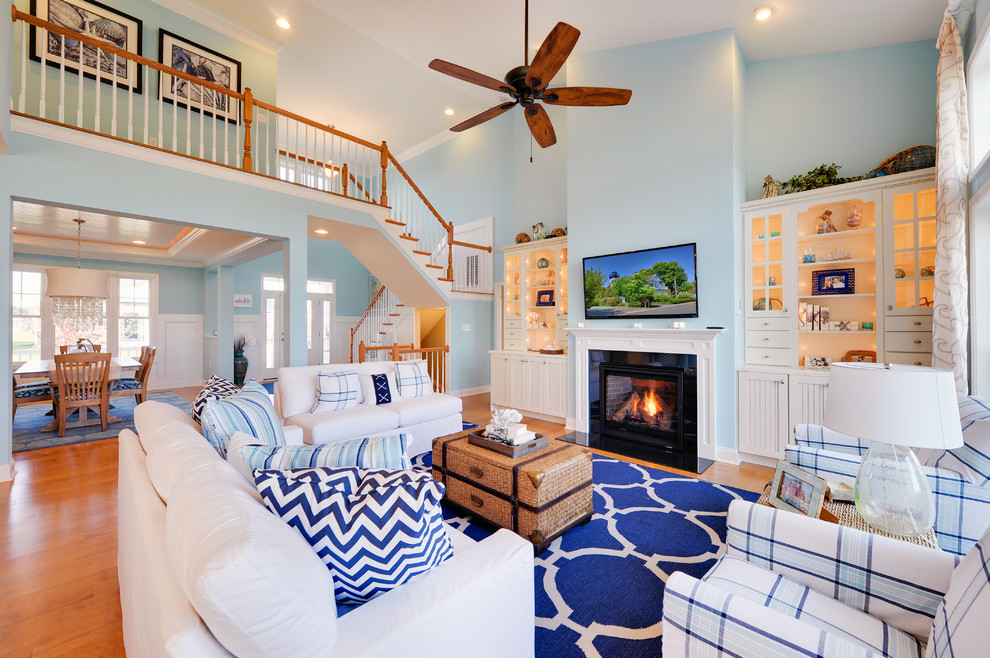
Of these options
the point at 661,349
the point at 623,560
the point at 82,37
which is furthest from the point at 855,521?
the point at 82,37

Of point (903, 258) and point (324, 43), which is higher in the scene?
point (324, 43)

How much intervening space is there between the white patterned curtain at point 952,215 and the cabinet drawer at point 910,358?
0.62m

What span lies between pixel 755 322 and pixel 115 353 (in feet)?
32.6

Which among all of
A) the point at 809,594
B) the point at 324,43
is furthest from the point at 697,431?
the point at 324,43

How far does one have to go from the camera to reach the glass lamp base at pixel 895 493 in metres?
1.33

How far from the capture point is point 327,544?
995 millimetres

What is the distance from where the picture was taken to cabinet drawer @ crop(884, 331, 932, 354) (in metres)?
3.19

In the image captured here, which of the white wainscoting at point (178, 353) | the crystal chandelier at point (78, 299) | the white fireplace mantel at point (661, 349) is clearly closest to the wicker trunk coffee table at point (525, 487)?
the white fireplace mantel at point (661, 349)

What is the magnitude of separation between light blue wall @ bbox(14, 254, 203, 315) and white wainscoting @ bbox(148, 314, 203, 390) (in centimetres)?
18

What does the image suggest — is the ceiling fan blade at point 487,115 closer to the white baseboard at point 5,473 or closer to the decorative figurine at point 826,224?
the decorative figurine at point 826,224

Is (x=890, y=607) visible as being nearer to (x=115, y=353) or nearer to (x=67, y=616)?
(x=67, y=616)

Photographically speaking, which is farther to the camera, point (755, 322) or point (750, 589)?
point (755, 322)

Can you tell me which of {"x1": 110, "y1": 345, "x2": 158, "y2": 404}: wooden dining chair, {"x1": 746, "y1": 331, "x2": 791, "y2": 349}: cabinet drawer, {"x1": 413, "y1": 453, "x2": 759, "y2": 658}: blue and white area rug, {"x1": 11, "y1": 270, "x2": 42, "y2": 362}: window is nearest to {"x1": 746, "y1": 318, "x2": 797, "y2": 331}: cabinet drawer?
{"x1": 746, "y1": 331, "x2": 791, "y2": 349}: cabinet drawer

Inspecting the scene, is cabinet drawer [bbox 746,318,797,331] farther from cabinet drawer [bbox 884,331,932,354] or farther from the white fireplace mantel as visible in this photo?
cabinet drawer [bbox 884,331,932,354]
